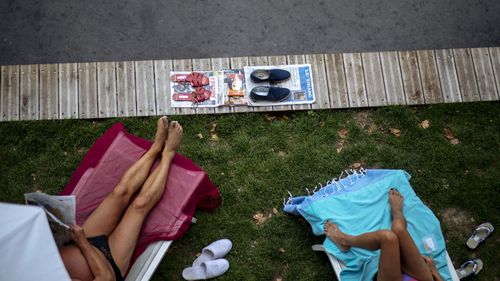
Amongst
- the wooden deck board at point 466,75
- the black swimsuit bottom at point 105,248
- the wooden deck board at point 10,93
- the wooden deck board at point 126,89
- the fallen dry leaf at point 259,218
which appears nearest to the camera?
the black swimsuit bottom at point 105,248

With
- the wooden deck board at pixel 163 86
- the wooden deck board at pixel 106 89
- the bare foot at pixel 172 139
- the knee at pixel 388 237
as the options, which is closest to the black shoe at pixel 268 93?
the wooden deck board at pixel 163 86

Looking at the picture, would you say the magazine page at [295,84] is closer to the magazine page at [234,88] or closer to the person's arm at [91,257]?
the magazine page at [234,88]

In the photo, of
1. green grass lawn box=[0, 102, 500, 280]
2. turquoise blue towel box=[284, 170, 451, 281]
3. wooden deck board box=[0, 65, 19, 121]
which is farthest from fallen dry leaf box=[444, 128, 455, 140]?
wooden deck board box=[0, 65, 19, 121]

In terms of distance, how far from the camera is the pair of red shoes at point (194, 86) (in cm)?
566

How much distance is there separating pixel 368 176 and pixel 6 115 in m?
3.70

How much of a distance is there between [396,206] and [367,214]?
0.27 meters

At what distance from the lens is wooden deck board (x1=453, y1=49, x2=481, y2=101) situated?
5961mm

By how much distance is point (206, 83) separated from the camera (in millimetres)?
5730

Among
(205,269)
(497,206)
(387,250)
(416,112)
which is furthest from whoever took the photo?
(416,112)

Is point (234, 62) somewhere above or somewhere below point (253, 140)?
above

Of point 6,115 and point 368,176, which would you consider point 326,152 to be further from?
point 6,115

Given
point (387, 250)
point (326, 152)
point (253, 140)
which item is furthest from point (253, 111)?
point (387, 250)

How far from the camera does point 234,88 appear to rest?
5.75 meters

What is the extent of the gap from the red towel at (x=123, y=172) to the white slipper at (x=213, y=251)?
1.32 feet
